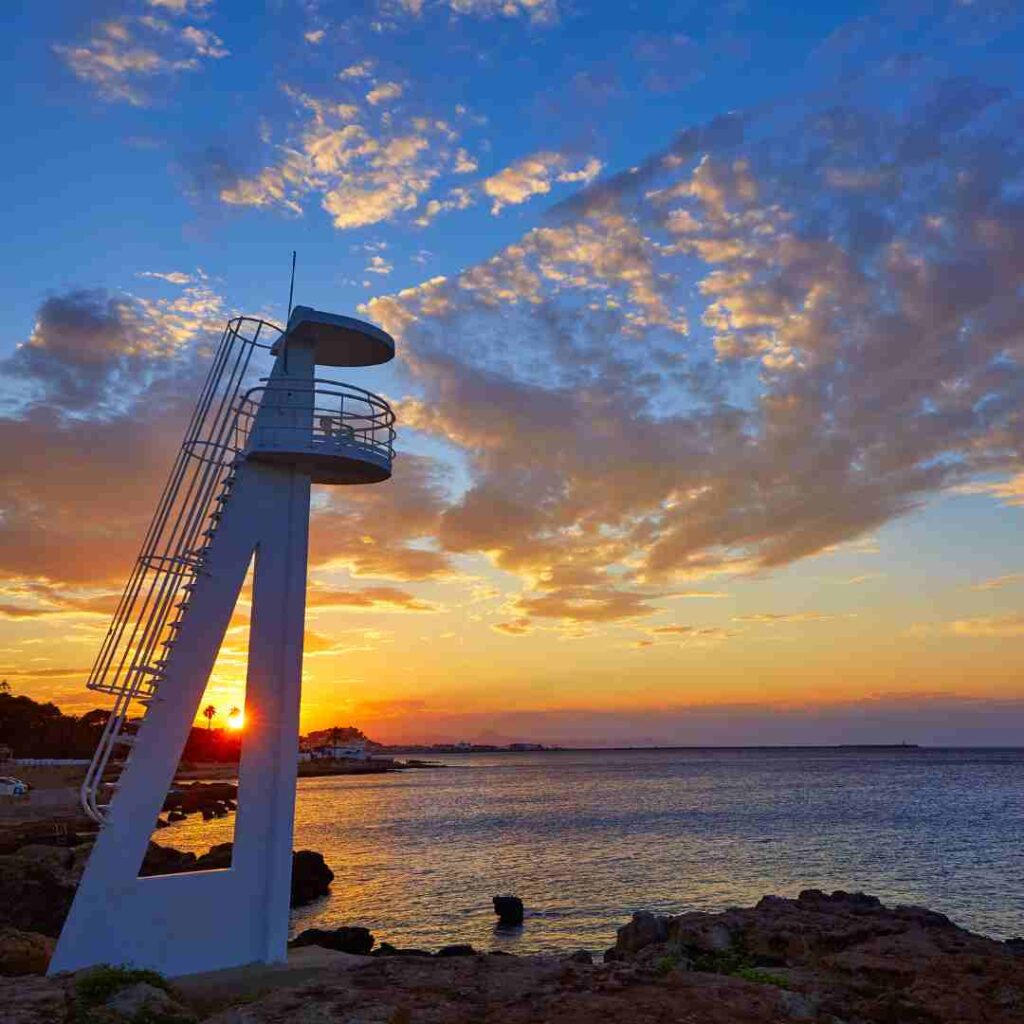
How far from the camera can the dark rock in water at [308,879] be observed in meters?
35.3

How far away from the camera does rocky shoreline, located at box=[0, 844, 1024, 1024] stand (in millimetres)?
10734

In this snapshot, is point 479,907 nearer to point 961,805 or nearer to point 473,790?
point 961,805

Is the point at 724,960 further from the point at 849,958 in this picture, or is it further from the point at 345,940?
the point at 345,940

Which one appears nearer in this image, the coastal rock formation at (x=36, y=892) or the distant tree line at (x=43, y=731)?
the coastal rock formation at (x=36, y=892)

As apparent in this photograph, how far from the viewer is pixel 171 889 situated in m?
13.5

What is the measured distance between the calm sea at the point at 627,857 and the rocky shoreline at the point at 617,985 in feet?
34.6

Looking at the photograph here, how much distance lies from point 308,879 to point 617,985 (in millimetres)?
27286

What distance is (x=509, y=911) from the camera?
3081 centimetres

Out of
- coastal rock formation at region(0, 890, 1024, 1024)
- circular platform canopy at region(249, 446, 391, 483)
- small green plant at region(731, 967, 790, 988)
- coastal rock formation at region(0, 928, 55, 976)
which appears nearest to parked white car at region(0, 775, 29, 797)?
coastal rock formation at region(0, 928, 55, 976)

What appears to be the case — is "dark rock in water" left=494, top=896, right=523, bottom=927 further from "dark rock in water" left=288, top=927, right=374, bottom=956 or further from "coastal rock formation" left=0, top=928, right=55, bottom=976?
"coastal rock formation" left=0, top=928, right=55, bottom=976

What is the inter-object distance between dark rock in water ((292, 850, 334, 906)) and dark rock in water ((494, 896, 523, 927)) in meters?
8.74

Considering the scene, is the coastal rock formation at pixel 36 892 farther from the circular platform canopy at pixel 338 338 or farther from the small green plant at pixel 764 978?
the small green plant at pixel 764 978

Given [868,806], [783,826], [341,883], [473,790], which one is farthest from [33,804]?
[473,790]

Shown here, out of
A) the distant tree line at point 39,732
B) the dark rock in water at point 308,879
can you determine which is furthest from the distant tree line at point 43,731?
the dark rock in water at point 308,879
